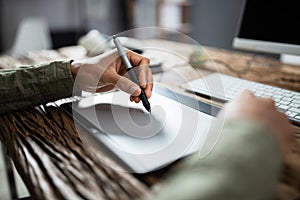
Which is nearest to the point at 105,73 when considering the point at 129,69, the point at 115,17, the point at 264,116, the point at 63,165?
the point at 129,69

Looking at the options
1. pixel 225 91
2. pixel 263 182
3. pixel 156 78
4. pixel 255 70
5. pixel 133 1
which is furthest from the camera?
pixel 133 1

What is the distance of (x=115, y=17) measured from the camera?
3.78 metres

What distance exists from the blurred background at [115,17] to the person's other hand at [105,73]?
2130 millimetres

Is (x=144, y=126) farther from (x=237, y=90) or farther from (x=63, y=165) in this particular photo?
(x=237, y=90)

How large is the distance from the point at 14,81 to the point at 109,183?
382 mm

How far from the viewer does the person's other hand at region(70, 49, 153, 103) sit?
0.64 meters

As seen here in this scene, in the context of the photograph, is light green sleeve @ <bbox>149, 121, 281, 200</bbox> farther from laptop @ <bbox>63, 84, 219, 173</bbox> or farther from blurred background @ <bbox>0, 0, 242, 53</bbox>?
blurred background @ <bbox>0, 0, 242, 53</bbox>

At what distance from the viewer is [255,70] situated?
99 centimetres

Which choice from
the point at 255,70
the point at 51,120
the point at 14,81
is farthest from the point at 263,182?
the point at 255,70

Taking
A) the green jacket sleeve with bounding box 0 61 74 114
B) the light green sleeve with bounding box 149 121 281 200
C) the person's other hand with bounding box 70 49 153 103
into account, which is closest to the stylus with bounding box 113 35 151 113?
the person's other hand with bounding box 70 49 153 103

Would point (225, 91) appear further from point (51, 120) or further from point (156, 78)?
point (51, 120)

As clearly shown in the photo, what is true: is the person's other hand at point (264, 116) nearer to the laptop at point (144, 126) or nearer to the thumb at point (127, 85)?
the laptop at point (144, 126)

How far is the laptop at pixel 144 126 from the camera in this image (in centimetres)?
45

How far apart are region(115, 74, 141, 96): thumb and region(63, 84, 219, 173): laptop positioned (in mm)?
21
